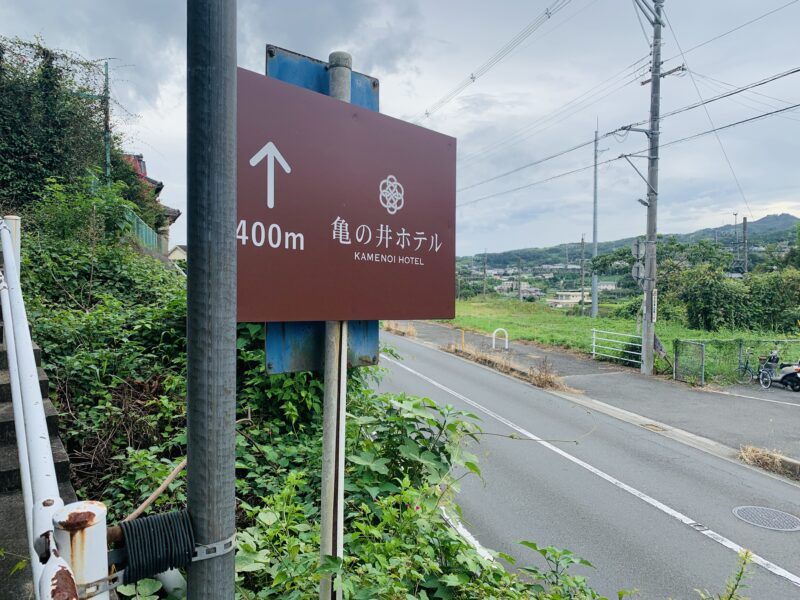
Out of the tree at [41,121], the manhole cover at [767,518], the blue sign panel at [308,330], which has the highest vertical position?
the tree at [41,121]

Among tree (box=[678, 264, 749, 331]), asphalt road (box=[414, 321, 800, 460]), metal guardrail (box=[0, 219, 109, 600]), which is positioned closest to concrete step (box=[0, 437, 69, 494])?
metal guardrail (box=[0, 219, 109, 600])

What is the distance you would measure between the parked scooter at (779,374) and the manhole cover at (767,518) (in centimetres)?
789

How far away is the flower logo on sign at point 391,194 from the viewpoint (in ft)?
5.89

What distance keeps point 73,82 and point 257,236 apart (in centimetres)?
1469

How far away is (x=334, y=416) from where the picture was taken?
1.75m

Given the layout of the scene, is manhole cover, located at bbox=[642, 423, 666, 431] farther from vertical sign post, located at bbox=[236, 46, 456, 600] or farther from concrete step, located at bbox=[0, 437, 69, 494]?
concrete step, located at bbox=[0, 437, 69, 494]

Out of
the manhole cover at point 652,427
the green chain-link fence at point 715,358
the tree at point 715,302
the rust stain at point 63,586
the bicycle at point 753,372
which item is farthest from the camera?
the tree at point 715,302

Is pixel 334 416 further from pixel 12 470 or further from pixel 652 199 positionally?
pixel 652 199

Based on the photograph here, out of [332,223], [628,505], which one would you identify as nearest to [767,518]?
[628,505]

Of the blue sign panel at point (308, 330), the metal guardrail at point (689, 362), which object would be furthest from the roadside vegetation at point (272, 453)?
the metal guardrail at point (689, 362)

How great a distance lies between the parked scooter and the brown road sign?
1378cm

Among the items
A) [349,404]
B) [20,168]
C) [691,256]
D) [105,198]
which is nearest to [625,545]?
[349,404]

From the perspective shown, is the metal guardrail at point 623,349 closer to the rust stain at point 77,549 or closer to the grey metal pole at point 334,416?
the grey metal pole at point 334,416

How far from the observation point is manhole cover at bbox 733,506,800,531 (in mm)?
5527
